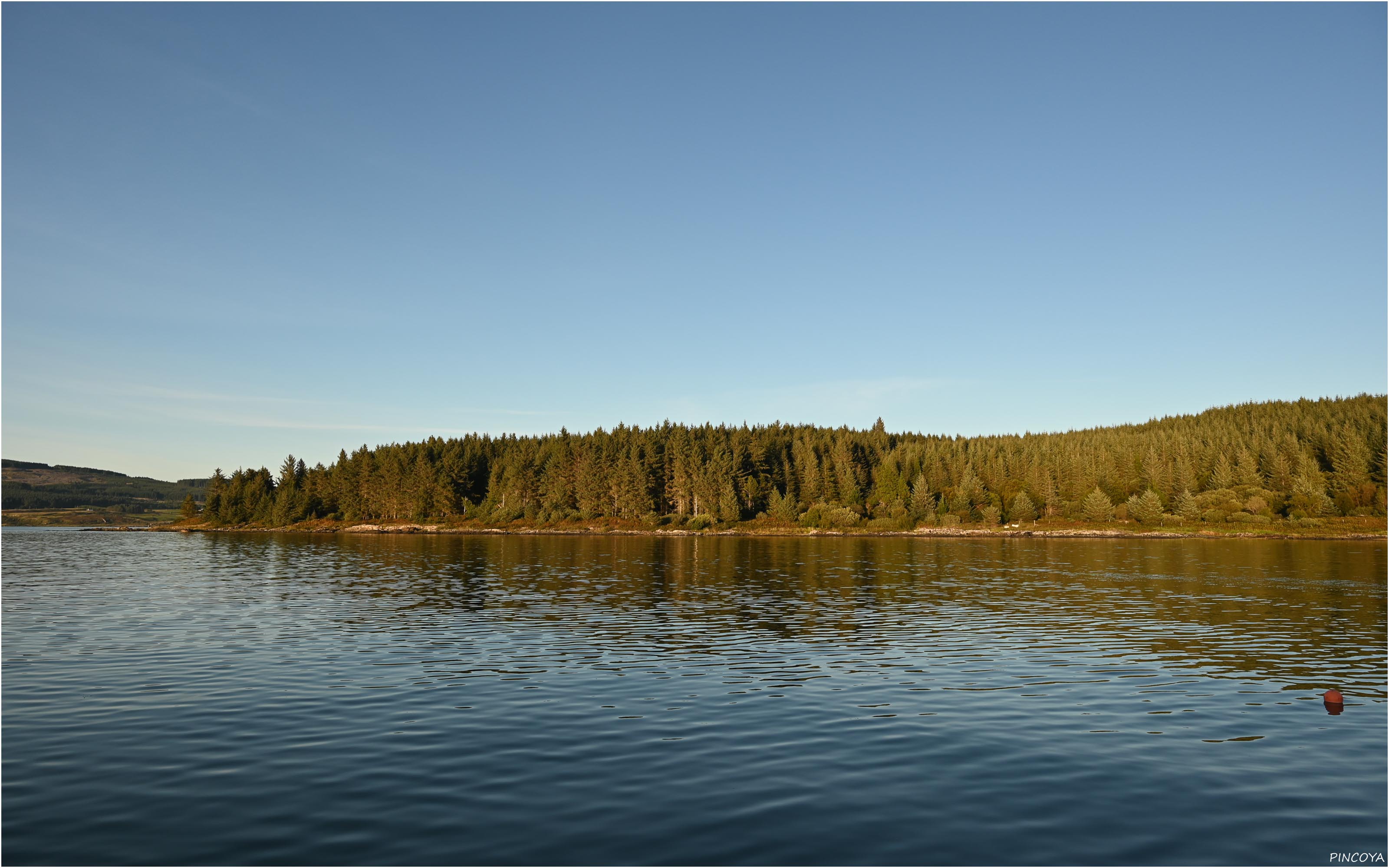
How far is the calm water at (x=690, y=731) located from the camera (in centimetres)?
1481

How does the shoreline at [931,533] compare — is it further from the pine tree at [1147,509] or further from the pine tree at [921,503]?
the pine tree at [1147,509]

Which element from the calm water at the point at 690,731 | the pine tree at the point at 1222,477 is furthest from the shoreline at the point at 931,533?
the calm water at the point at 690,731

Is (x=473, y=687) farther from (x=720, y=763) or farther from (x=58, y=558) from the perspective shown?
(x=58, y=558)

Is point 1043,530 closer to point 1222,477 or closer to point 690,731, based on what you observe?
point 1222,477

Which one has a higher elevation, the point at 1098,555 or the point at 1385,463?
the point at 1385,463

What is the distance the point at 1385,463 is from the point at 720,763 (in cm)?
21482

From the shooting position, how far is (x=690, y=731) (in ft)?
71.3

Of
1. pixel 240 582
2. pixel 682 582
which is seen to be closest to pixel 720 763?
pixel 682 582

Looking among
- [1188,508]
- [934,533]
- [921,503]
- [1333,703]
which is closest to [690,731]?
[1333,703]

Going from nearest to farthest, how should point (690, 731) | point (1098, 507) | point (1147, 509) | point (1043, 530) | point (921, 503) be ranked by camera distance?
point (690, 731), point (1043, 530), point (1147, 509), point (1098, 507), point (921, 503)

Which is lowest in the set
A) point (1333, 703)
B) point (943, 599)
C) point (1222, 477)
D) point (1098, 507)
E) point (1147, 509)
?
point (943, 599)

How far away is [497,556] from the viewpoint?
102 meters

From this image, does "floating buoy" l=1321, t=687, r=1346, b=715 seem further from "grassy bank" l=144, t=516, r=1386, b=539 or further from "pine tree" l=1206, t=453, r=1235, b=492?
"pine tree" l=1206, t=453, r=1235, b=492

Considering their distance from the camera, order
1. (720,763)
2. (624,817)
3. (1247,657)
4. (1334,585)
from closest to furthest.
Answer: (624,817) < (720,763) < (1247,657) < (1334,585)
